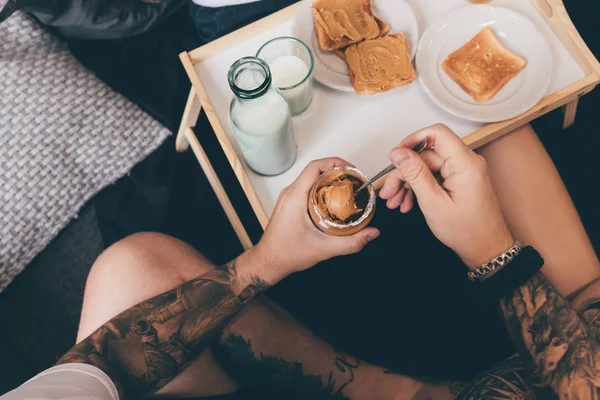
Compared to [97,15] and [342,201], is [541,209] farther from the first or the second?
[97,15]

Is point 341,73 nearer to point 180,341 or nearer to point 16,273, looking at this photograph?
point 180,341

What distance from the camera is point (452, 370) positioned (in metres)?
1.04

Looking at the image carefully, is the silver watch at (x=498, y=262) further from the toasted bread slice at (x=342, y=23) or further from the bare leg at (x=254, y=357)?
the toasted bread slice at (x=342, y=23)

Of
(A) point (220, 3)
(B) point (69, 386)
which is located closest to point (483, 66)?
(A) point (220, 3)

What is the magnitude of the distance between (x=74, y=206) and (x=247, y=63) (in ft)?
2.58

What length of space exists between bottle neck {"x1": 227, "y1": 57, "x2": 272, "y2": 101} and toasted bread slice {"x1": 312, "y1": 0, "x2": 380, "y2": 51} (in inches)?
9.8

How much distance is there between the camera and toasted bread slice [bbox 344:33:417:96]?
966 mm

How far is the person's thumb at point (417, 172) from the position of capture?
0.75 meters

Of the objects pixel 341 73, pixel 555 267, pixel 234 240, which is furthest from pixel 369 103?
pixel 234 240

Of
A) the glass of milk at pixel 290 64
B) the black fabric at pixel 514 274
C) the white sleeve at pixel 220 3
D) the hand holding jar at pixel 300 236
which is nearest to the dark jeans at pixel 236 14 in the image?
the white sleeve at pixel 220 3

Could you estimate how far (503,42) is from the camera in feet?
3.36

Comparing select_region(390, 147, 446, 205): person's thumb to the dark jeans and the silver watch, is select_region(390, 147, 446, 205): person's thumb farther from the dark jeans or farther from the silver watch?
the dark jeans

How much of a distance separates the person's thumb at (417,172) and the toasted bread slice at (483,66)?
31cm

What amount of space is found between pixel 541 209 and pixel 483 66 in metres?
0.31
